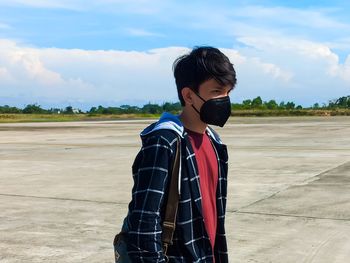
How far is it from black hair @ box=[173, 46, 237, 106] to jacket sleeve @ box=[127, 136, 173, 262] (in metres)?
0.34

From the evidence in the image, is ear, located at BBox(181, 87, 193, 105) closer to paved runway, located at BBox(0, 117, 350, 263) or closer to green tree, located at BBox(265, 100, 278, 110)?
paved runway, located at BBox(0, 117, 350, 263)

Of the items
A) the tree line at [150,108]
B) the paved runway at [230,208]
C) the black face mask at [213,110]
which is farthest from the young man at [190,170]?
the tree line at [150,108]

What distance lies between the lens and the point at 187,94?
2371mm

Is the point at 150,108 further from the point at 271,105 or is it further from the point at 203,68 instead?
the point at 203,68

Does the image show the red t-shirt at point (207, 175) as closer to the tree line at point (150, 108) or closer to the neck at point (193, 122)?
the neck at point (193, 122)

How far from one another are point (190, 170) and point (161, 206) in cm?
19

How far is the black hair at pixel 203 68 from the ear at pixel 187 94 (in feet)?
0.05

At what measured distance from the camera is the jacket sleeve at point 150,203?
6.93ft

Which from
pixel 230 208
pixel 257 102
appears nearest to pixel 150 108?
pixel 257 102

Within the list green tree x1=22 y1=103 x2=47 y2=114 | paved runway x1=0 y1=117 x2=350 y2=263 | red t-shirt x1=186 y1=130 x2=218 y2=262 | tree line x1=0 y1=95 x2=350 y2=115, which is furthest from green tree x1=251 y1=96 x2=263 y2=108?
red t-shirt x1=186 y1=130 x2=218 y2=262

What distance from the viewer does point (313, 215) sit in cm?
763

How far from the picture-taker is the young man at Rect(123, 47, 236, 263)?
2.14 meters

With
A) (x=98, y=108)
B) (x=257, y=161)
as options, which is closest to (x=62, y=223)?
(x=257, y=161)

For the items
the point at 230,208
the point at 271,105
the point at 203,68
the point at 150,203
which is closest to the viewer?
the point at 150,203
